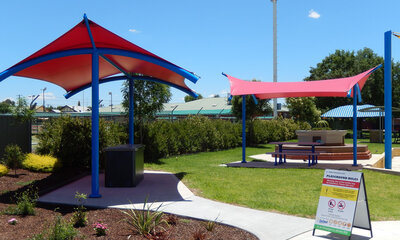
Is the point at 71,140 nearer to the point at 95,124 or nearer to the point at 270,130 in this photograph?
the point at 95,124

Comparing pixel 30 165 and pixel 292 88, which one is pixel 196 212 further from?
pixel 292 88

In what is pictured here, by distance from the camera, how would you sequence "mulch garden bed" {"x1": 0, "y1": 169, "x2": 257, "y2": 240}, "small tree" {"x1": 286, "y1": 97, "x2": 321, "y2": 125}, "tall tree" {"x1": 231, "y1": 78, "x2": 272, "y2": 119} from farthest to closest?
1. "small tree" {"x1": 286, "y1": 97, "x2": 321, "y2": 125}
2. "tall tree" {"x1": 231, "y1": 78, "x2": 272, "y2": 119}
3. "mulch garden bed" {"x1": 0, "y1": 169, "x2": 257, "y2": 240}

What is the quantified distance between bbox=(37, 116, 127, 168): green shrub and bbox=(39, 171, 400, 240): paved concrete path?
5.14 feet

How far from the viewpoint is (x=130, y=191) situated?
870 cm

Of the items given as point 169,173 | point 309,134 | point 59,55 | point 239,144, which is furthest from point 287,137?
point 59,55

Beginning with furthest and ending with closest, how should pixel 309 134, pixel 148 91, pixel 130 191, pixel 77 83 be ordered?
pixel 309 134
pixel 148 91
pixel 77 83
pixel 130 191

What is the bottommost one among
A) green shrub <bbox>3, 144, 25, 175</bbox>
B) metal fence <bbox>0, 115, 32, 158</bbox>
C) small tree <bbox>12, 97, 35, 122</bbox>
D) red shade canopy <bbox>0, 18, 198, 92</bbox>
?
green shrub <bbox>3, 144, 25, 175</bbox>

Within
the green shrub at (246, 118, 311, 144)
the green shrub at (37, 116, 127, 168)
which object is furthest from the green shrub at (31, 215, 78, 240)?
the green shrub at (246, 118, 311, 144)

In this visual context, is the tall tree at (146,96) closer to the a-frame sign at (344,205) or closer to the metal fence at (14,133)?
the metal fence at (14,133)

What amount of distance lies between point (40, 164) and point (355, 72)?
4709cm

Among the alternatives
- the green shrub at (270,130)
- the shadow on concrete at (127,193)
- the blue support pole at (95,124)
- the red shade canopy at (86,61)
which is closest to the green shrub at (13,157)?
the shadow on concrete at (127,193)

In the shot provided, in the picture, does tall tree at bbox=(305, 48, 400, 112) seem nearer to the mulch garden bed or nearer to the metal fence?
the metal fence

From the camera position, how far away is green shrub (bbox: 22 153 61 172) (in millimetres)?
10914

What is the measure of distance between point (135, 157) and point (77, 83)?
4.86 m
